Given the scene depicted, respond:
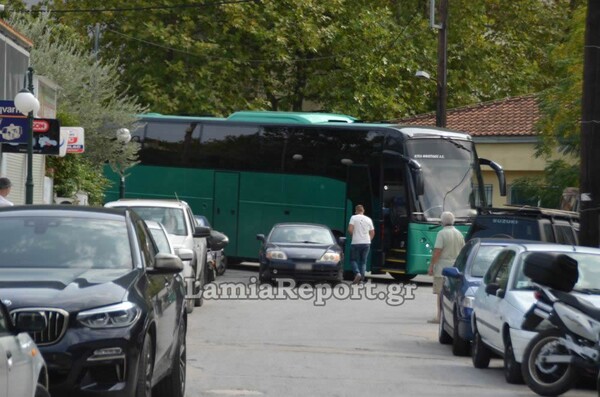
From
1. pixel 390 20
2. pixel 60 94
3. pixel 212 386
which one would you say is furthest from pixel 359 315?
pixel 390 20

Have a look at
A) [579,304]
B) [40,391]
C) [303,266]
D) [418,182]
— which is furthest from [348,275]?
[40,391]

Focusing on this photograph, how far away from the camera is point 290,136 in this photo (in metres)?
37.5

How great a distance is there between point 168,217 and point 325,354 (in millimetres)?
7775

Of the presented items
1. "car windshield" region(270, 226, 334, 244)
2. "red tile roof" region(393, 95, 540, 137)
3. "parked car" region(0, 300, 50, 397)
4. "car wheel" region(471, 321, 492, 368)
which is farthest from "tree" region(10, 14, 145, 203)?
"parked car" region(0, 300, 50, 397)

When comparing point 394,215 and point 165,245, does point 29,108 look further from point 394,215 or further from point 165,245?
point 394,215

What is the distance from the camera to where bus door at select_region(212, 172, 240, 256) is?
127 feet

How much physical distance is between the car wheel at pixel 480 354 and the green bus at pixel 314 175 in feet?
59.5

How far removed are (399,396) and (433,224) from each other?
70.6 feet

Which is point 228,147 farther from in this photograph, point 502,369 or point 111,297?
point 111,297

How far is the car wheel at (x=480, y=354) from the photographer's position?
1555 centimetres

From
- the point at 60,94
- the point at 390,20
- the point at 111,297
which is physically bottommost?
the point at 111,297

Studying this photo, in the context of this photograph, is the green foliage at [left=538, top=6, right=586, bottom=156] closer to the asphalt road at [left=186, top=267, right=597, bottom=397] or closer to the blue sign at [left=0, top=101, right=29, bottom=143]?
the asphalt road at [left=186, top=267, right=597, bottom=397]

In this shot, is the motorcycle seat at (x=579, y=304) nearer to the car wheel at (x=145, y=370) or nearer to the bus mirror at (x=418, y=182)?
the car wheel at (x=145, y=370)

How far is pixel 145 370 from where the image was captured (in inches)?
389
